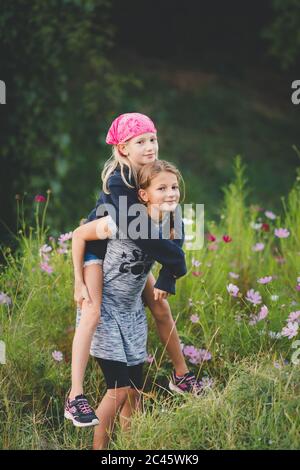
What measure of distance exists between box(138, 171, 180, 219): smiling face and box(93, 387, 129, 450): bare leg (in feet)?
2.26

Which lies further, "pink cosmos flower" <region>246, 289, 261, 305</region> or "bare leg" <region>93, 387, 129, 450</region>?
"pink cosmos flower" <region>246, 289, 261, 305</region>

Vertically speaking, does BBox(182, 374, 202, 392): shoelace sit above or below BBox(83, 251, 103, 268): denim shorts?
below

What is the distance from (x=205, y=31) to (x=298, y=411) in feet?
23.8

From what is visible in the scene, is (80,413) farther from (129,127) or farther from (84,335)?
(129,127)

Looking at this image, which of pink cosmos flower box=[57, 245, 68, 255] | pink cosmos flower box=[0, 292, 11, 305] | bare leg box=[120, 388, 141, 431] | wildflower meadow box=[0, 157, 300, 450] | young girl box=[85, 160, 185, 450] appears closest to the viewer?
wildflower meadow box=[0, 157, 300, 450]

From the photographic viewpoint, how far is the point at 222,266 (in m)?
3.97

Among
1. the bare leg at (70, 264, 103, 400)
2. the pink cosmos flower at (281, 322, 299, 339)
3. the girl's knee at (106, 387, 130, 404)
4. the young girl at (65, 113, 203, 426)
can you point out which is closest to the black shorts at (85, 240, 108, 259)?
the young girl at (65, 113, 203, 426)

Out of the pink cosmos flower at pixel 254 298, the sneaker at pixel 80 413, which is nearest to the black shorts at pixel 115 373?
the sneaker at pixel 80 413

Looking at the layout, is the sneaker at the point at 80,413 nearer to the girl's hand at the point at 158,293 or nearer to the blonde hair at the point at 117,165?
the girl's hand at the point at 158,293

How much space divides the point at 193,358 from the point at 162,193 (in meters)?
0.92

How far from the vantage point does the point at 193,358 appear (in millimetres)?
3586

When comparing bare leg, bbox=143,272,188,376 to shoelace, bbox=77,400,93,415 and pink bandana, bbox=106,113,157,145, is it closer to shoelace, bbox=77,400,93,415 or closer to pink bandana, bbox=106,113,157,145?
shoelace, bbox=77,400,93,415

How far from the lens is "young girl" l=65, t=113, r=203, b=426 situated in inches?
118

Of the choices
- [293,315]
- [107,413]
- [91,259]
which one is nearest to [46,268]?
[91,259]
